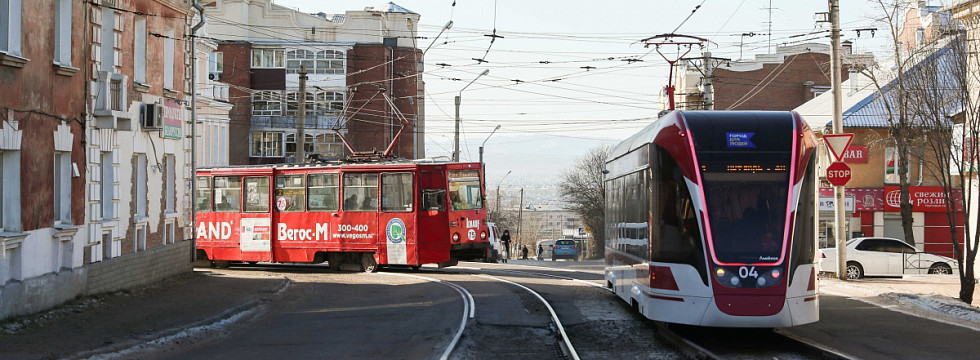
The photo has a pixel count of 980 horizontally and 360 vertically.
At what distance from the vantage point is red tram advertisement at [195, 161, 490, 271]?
24.7 m

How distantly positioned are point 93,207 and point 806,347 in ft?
40.1

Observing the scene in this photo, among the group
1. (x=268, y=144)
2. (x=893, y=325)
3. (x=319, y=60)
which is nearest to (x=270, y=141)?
(x=268, y=144)

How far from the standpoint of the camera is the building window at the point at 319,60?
57.8 meters

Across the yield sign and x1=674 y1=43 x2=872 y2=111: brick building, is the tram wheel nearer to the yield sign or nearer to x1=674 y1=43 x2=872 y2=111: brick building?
the yield sign

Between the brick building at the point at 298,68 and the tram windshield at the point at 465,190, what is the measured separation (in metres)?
32.0

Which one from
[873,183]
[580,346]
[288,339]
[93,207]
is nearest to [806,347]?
→ [580,346]

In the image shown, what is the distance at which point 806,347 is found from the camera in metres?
11.5

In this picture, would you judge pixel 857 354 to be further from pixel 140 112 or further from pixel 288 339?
pixel 140 112

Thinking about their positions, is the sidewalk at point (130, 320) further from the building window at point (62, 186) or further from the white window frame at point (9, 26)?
the white window frame at point (9, 26)

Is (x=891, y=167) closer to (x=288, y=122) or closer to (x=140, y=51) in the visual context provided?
(x=140, y=51)

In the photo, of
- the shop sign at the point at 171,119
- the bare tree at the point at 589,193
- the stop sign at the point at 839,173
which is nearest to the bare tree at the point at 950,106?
the stop sign at the point at 839,173

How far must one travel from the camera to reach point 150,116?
64.8ft

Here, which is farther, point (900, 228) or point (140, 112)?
point (900, 228)

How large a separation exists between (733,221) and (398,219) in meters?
14.6
